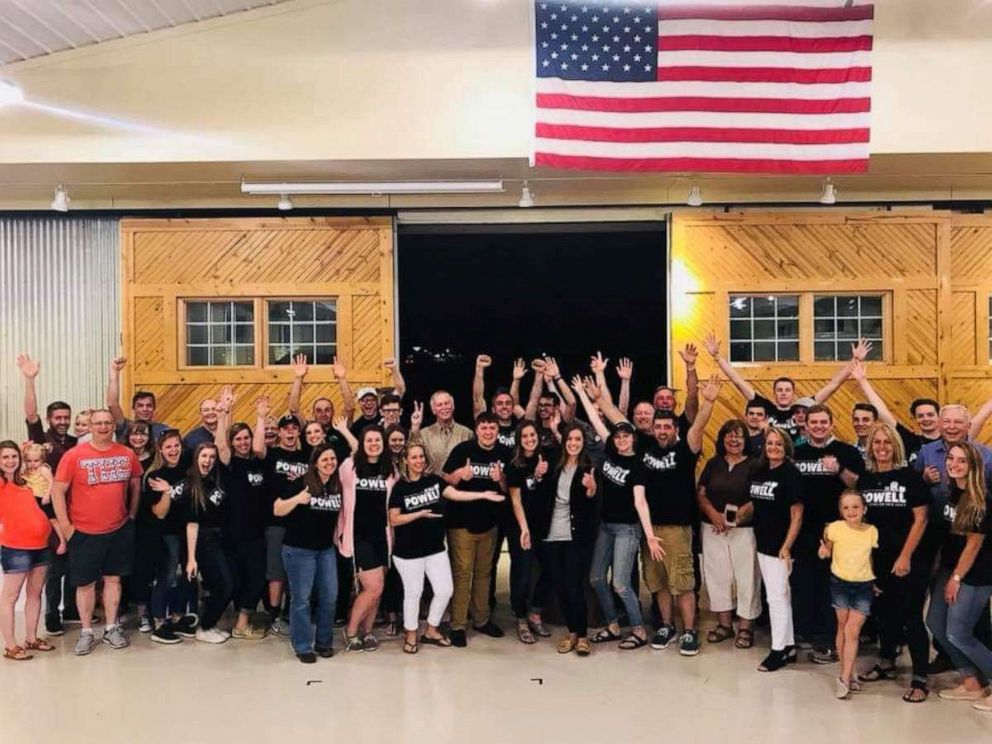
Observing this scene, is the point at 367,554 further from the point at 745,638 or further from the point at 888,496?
the point at 888,496

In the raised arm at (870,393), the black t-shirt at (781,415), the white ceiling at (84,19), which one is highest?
the white ceiling at (84,19)

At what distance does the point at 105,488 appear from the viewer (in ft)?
18.7

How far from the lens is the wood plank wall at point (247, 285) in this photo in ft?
28.6

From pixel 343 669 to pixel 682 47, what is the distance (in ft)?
18.6

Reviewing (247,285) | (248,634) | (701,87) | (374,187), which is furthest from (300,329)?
(701,87)

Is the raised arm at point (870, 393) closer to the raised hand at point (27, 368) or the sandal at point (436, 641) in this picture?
the sandal at point (436, 641)

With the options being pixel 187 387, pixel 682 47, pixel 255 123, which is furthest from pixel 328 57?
pixel 187 387

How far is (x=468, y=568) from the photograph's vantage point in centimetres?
589

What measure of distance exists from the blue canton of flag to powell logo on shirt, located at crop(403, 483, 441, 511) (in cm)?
352

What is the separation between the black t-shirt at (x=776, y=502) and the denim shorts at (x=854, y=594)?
1.65 ft

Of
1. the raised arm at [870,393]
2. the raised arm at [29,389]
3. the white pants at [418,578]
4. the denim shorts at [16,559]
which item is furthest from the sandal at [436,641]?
the raised arm at [29,389]

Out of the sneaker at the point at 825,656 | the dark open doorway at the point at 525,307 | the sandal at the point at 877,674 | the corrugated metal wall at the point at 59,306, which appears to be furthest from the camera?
the dark open doorway at the point at 525,307

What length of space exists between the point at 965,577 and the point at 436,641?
370 centimetres

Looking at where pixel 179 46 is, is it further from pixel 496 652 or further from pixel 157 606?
pixel 496 652
